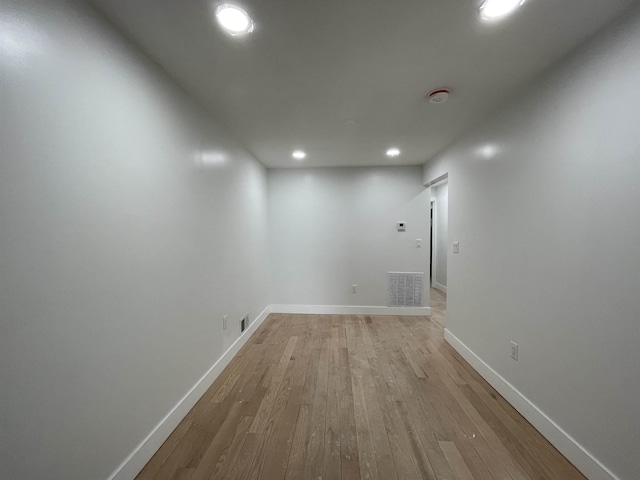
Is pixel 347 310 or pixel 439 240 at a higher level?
pixel 439 240

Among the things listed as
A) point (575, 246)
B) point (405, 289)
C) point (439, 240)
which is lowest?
point (405, 289)

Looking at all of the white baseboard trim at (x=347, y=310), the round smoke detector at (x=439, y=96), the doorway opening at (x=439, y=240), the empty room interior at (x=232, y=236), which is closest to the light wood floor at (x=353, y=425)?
the empty room interior at (x=232, y=236)

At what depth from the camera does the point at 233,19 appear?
119 centimetres

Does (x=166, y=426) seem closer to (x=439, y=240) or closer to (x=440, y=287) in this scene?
(x=440, y=287)

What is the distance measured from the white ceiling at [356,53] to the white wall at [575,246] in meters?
0.25

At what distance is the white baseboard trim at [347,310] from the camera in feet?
13.0

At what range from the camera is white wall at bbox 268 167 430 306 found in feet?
13.0

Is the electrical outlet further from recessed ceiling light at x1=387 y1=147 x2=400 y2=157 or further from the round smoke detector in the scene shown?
recessed ceiling light at x1=387 y1=147 x2=400 y2=157

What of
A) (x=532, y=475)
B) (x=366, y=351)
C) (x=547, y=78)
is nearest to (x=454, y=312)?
(x=366, y=351)

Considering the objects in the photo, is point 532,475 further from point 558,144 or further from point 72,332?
point 72,332

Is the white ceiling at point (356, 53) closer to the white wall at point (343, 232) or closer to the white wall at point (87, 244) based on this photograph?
the white wall at point (87, 244)

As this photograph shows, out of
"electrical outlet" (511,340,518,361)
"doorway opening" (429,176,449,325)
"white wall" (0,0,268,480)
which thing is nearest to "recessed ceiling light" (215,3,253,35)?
"white wall" (0,0,268,480)

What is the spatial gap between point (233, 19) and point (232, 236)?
1811 mm

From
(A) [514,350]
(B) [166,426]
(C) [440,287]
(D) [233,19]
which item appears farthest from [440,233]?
(B) [166,426]
